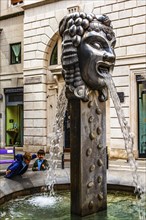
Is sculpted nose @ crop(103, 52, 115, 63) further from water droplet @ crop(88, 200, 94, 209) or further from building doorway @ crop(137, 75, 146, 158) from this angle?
building doorway @ crop(137, 75, 146, 158)

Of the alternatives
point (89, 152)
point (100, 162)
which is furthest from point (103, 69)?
point (100, 162)

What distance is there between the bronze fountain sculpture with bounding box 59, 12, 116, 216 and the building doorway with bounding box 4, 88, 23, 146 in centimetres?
1450

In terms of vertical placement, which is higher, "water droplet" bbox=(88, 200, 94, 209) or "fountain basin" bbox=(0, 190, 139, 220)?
"water droplet" bbox=(88, 200, 94, 209)

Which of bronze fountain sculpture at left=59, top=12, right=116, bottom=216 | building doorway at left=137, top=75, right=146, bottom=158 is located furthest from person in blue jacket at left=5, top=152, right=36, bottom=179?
building doorway at left=137, top=75, right=146, bottom=158

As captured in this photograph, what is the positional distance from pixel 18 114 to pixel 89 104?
596 inches

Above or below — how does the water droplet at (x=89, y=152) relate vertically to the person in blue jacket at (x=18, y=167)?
above

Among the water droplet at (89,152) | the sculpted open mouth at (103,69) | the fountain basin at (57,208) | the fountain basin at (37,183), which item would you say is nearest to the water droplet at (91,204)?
the fountain basin at (57,208)

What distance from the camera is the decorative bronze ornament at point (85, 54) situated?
528cm

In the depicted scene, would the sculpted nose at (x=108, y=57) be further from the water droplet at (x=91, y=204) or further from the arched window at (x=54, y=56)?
the arched window at (x=54, y=56)

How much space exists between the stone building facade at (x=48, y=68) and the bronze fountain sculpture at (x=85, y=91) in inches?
376

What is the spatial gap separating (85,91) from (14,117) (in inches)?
610

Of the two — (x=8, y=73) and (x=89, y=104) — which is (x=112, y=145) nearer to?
(x=8, y=73)

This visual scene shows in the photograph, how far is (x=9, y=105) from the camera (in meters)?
20.3

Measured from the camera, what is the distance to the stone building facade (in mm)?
15039
